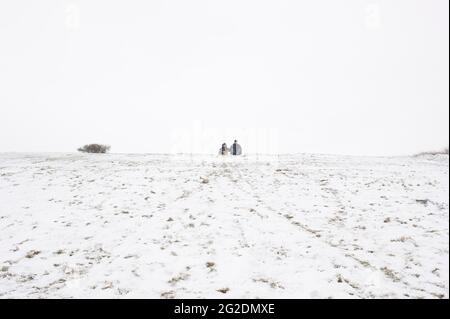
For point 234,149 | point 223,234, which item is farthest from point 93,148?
point 223,234

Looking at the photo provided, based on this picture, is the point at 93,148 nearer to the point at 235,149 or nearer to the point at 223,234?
the point at 235,149

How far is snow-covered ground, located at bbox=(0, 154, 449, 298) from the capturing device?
899cm

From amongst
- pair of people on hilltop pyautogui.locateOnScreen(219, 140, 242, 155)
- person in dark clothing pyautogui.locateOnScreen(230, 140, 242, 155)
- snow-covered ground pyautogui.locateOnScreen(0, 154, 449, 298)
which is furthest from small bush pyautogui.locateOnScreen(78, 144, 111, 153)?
snow-covered ground pyautogui.locateOnScreen(0, 154, 449, 298)

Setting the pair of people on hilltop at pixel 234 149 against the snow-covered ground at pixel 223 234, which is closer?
the snow-covered ground at pixel 223 234

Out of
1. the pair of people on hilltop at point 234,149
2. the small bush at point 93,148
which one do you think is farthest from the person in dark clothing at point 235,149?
the small bush at point 93,148

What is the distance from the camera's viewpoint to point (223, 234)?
40.4ft

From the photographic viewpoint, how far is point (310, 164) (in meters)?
26.5

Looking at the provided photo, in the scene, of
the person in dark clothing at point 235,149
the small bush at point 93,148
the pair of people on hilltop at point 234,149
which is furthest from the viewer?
the small bush at point 93,148

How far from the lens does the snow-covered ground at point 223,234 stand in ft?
29.5

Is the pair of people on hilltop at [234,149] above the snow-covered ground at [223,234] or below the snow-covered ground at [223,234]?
above

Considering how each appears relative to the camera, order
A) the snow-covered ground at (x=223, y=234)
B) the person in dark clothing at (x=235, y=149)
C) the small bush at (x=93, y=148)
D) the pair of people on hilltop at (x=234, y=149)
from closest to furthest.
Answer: the snow-covered ground at (x=223, y=234)
the pair of people on hilltop at (x=234, y=149)
the person in dark clothing at (x=235, y=149)
the small bush at (x=93, y=148)

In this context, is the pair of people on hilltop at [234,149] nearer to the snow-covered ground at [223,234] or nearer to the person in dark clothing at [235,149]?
the person in dark clothing at [235,149]

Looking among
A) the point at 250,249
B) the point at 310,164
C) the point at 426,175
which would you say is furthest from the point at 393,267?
the point at 310,164

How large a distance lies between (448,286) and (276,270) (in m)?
4.16
